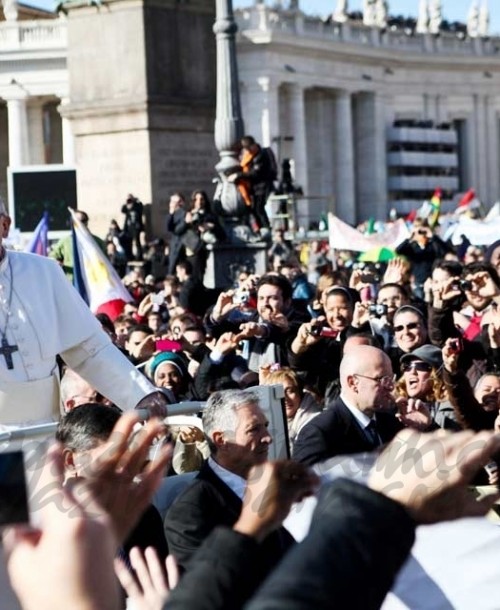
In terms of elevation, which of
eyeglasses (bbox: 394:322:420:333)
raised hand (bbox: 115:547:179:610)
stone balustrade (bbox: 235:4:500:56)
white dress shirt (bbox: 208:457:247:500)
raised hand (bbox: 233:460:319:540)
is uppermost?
stone balustrade (bbox: 235:4:500:56)

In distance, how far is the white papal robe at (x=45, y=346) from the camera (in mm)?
6293

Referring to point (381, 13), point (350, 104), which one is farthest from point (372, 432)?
point (381, 13)

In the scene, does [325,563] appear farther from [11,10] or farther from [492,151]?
[492,151]

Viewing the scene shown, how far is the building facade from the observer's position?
81.8m

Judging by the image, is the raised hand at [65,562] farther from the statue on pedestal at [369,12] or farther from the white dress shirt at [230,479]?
the statue on pedestal at [369,12]

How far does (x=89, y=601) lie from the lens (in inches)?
88.6

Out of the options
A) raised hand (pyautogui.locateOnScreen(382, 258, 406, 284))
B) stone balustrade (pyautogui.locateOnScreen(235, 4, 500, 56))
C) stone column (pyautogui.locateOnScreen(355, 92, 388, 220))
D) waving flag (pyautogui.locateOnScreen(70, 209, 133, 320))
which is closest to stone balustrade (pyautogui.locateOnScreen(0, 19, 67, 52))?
stone balustrade (pyautogui.locateOnScreen(235, 4, 500, 56))

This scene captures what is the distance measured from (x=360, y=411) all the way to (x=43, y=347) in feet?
3.90

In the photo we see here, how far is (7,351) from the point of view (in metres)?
6.30

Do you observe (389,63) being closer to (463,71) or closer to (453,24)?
A: (463,71)

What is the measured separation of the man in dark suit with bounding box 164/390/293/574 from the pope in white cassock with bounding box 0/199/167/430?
1030 millimetres

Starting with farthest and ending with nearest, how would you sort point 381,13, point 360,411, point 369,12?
point 369,12
point 381,13
point 360,411

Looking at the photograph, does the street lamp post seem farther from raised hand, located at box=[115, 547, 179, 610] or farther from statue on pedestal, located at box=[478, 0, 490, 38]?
statue on pedestal, located at box=[478, 0, 490, 38]

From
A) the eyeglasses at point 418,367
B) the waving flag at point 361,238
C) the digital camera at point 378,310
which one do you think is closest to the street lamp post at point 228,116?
the waving flag at point 361,238
